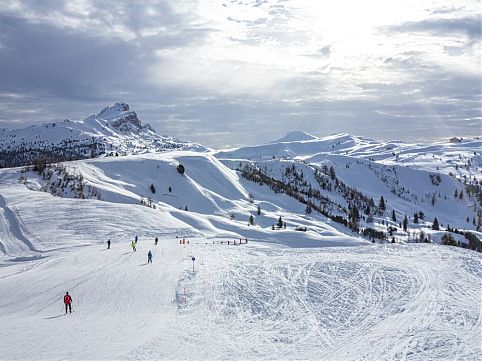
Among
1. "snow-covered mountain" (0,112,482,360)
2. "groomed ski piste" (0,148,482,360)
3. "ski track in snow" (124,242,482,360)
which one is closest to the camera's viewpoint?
"ski track in snow" (124,242,482,360)

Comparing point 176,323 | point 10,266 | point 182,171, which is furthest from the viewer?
point 182,171

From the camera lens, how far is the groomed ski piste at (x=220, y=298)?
23516 mm

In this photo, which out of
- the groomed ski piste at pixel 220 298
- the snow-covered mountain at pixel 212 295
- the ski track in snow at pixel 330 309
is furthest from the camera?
the snow-covered mountain at pixel 212 295

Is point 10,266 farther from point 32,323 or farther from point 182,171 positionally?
point 182,171

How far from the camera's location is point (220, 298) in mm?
32406

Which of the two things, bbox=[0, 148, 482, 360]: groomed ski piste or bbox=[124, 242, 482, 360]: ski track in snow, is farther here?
bbox=[0, 148, 482, 360]: groomed ski piste

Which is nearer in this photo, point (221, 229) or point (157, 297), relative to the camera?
point (157, 297)

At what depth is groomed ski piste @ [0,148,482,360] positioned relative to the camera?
23.5m

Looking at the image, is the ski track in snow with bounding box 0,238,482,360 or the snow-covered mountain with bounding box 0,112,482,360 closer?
the ski track in snow with bounding box 0,238,482,360

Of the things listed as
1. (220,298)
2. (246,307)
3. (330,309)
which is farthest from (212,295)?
(330,309)

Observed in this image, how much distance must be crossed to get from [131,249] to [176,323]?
25.5m

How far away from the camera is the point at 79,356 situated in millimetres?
21984

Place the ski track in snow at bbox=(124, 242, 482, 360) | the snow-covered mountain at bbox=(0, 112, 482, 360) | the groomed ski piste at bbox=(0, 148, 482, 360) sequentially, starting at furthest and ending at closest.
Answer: the snow-covered mountain at bbox=(0, 112, 482, 360) → the groomed ski piste at bbox=(0, 148, 482, 360) → the ski track in snow at bbox=(124, 242, 482, 360)

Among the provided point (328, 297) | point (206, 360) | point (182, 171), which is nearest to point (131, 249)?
point (328, 297)
